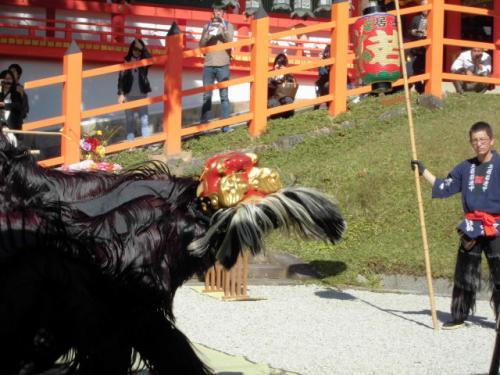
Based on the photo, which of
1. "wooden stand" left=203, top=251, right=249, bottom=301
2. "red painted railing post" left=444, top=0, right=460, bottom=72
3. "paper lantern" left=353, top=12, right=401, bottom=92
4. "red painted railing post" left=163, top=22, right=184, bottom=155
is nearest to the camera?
"paper lantern" left=353, top=12, right=401, bottom=92

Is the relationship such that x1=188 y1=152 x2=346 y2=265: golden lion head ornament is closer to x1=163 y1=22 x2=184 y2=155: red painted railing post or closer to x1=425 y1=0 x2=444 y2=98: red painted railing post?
x1=163 y1=22 x2=184 y2=155: red painted railing post

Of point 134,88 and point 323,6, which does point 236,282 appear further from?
point 323,6

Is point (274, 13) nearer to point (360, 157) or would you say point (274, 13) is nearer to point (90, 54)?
point (90, 54)

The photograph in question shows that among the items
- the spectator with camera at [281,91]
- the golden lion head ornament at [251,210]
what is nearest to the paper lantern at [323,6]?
the spectator with camera at [281,91]

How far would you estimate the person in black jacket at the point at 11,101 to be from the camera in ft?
38.3

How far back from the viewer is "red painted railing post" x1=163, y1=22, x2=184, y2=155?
12742 millimetres

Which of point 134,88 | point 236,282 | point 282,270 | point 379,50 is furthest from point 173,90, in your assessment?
point 379,50

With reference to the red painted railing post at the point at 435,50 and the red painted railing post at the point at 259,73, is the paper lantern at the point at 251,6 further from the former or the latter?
the red painted railing post at the point at 435,50

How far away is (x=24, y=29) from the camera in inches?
606

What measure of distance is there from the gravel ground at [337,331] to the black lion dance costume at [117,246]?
91.0 inches

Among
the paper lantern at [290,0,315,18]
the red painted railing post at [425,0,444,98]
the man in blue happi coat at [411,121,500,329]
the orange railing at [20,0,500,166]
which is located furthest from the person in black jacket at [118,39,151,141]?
the man in blue happi coat at [411,121,500,329]

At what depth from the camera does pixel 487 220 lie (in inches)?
287

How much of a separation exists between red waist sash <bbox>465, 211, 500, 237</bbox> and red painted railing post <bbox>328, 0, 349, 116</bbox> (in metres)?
6.24

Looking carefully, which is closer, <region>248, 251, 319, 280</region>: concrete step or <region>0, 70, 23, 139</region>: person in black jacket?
<region>248, 251, 319, 280</region>: concrete step
